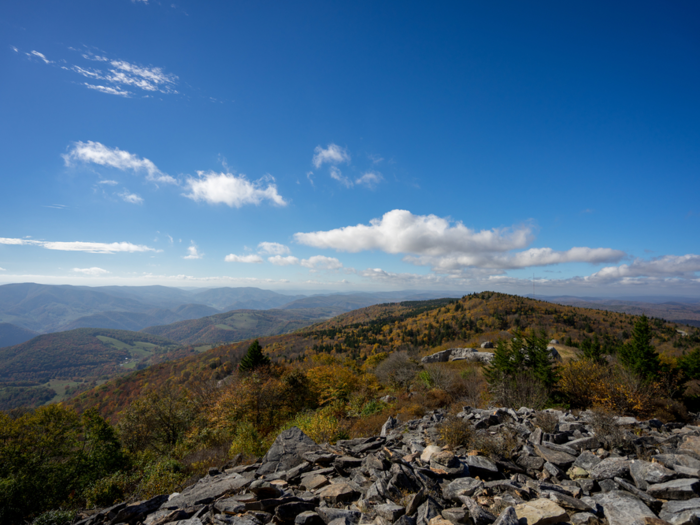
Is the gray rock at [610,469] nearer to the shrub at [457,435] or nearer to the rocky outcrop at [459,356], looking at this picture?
the shrub at [457,435]

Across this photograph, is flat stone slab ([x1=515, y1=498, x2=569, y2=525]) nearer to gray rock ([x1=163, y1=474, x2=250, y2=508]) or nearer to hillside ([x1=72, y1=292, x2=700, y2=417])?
gray rock ([x1=163, y1=474, x2=250, y2=508])

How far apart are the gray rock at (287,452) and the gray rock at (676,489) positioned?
11.8 metres

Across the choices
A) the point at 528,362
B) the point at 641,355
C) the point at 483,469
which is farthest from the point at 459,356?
the point at 483,469

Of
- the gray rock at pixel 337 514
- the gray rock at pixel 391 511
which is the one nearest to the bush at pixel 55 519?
the gray rock at pixel 337 514

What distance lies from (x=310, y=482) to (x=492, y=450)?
290 inches

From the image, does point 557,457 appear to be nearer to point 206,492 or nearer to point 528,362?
point 206,492

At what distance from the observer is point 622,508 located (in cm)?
689

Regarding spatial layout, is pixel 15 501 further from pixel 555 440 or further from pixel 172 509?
pixel 555 440

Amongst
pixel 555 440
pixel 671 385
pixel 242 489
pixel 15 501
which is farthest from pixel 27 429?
pixel 671 385

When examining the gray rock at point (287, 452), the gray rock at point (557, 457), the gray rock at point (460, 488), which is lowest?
the gray rock at point (287, 452)

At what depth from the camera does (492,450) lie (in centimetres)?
1066

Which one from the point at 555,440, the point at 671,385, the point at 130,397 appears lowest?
the point at 130,397

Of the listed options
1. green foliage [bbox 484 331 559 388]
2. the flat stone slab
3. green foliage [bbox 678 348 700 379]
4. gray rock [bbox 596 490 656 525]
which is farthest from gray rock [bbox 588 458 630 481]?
green foliage [bbox 678 348 700 379]

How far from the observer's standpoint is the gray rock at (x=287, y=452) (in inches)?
460
